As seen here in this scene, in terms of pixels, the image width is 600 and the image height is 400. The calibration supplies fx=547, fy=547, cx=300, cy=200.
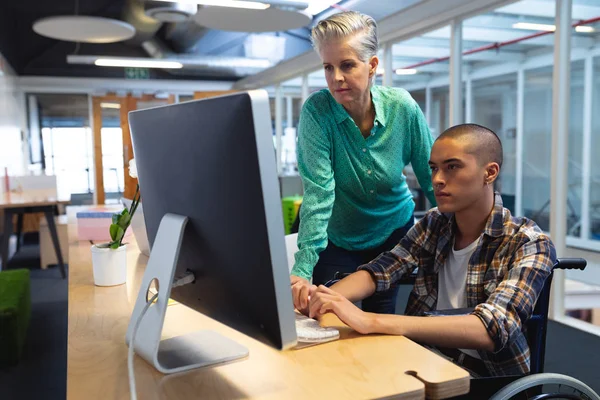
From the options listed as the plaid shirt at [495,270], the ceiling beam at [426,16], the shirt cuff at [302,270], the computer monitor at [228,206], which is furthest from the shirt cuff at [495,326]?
the ceiling beam at [426,16]

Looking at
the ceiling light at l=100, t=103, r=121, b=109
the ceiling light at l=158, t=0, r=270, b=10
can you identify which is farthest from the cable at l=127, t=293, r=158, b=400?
the ceiling light at l=100, t=103, r=121, b=109

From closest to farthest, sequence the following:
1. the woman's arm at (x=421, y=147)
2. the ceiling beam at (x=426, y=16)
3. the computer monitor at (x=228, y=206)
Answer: the computer monitor at (x=228, y=206), the woman's arm at (x=421, y=147), the ceiling beam at (x=426, y=16)

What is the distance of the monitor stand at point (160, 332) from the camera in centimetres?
99

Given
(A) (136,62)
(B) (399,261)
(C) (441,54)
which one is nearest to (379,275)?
(B) (399,261)

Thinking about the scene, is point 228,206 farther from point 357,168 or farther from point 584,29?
point 584,29

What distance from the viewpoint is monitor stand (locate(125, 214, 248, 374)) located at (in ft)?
3.25

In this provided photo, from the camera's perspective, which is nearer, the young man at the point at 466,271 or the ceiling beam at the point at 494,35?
the young man at the point at 466,271

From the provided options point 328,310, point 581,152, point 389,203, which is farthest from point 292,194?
point 328,310

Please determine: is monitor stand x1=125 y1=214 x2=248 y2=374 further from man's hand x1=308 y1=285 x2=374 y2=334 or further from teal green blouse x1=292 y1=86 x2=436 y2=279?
teal green blouse x1=292 y1=86 x2=436 y2=279

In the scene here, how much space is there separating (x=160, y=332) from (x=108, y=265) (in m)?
0.73

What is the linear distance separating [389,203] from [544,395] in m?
0.84

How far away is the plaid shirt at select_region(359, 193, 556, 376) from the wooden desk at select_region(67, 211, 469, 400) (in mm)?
290

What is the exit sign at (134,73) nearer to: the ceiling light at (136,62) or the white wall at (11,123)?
the ceiling light at (136,62)

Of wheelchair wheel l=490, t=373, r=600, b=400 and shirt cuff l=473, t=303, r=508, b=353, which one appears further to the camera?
shirt cuff l=473, t=303, r=508, b=353
